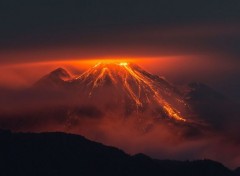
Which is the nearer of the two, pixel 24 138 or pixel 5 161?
pixel 5 161

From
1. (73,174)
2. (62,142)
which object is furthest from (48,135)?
(73,174)

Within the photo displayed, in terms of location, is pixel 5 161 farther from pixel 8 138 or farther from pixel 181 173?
pixel 181 173

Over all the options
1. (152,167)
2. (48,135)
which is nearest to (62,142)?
(48,135)

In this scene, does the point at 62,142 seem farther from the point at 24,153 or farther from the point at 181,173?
the point at 181,173

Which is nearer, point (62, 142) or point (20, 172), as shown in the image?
point (20, 172)

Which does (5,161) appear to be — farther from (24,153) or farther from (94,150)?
(94,150)

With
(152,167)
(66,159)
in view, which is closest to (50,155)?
(66,159)
